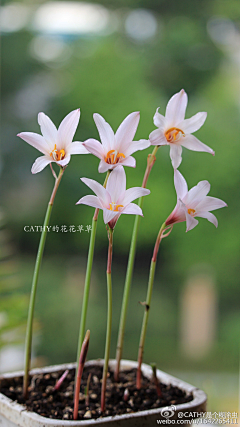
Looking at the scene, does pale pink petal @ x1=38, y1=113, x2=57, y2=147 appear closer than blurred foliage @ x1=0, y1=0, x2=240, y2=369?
Yes

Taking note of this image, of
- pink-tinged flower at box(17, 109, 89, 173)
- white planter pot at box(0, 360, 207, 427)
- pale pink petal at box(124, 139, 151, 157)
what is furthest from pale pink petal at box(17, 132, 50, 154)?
white planter pot at box(0, 360, 207, 427)

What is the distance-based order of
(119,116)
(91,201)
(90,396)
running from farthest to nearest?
(119,116)
(90,396)
(91,201)

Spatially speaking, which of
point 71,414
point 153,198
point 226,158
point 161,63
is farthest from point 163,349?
point 71,414

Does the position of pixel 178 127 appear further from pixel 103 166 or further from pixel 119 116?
pixel 119 116

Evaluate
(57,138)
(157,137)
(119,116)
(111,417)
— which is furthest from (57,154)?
(119,116)

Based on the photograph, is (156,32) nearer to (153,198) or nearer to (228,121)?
(228,121)

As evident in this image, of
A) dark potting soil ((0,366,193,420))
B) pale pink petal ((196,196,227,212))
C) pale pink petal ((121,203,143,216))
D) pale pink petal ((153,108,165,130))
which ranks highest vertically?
pale pink petal ((153,108,165,130))

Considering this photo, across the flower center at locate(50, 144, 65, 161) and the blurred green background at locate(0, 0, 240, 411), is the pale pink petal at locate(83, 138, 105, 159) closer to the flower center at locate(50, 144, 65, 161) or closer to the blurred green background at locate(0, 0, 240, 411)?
the flower center at locate(50, 144, 65, 161)
